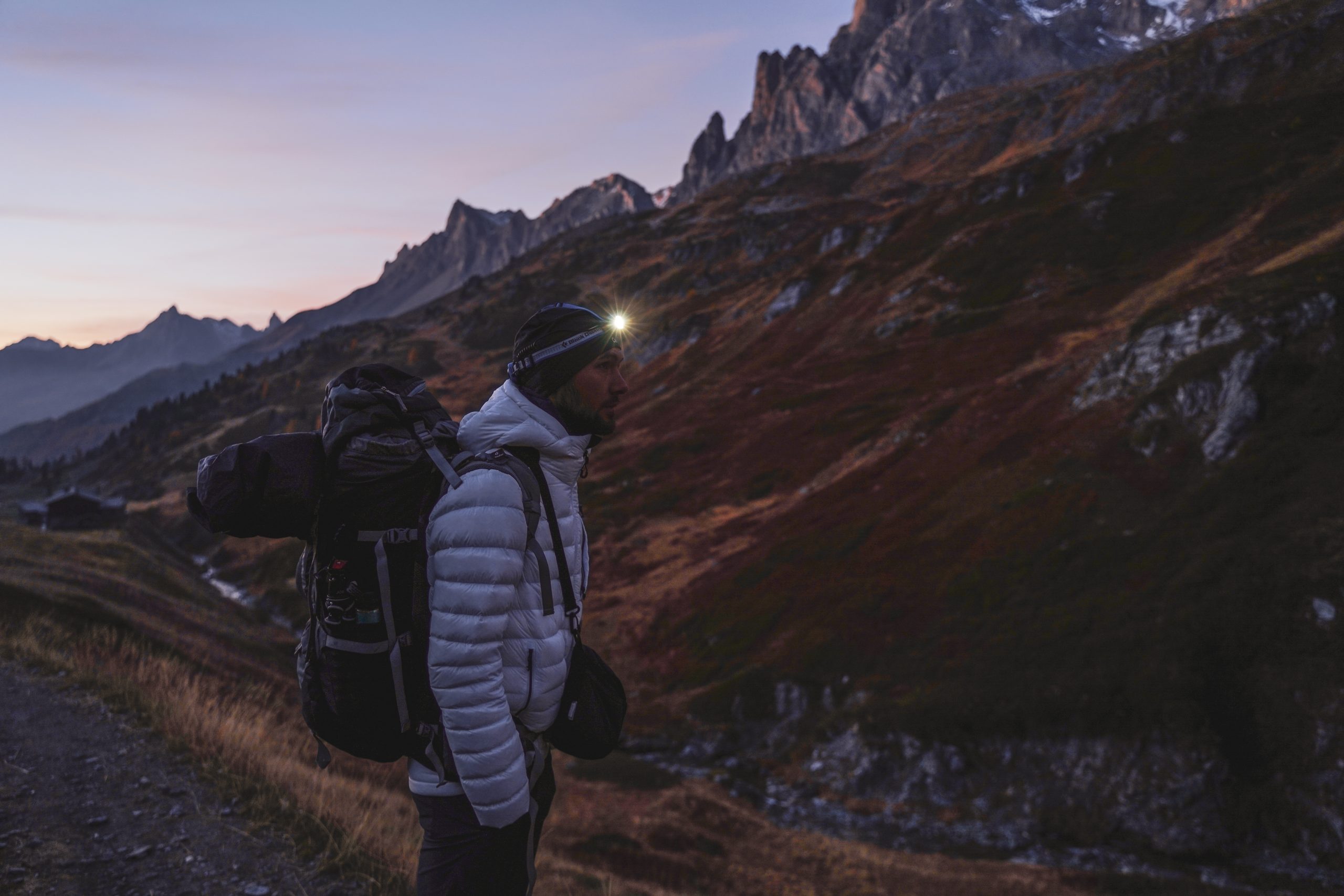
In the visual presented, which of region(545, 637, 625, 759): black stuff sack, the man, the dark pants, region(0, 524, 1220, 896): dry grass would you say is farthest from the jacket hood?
region(0, 524, 1220, 896): dry grass

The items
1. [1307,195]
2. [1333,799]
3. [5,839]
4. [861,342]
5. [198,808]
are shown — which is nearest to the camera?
[5,839]

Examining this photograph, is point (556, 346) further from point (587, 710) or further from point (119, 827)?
point (119, 827)

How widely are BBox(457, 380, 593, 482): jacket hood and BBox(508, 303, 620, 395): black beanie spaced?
0.43 ft

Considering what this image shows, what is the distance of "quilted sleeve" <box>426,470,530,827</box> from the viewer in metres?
3.17

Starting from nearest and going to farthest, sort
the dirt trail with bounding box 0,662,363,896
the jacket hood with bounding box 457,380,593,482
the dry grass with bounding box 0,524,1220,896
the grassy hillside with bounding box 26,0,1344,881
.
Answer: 1. the jacket hood with bounding box 457,380,593,482
2. the dirt trail with bounding box 0,662,363,896
3. the dry grass with bounding box 0,524,1220,896
4. the grassy hillside with bounding box 26,0,1344,881

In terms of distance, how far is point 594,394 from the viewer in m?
3.90

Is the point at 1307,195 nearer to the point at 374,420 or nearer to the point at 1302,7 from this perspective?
the point at 374,420

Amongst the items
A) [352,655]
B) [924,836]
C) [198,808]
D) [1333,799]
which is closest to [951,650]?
[924,836]

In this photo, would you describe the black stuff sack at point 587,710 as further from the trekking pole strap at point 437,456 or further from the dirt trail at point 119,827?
the dirt trail at point 119,827

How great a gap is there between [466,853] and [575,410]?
2.12 metres

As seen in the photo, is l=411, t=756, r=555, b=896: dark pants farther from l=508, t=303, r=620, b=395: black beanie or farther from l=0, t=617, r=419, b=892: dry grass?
A: l=0, t=617, r=419, b=892: dry grass

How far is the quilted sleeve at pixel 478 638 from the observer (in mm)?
3174

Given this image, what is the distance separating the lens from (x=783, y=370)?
75938 mm

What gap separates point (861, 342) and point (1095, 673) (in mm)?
55987
